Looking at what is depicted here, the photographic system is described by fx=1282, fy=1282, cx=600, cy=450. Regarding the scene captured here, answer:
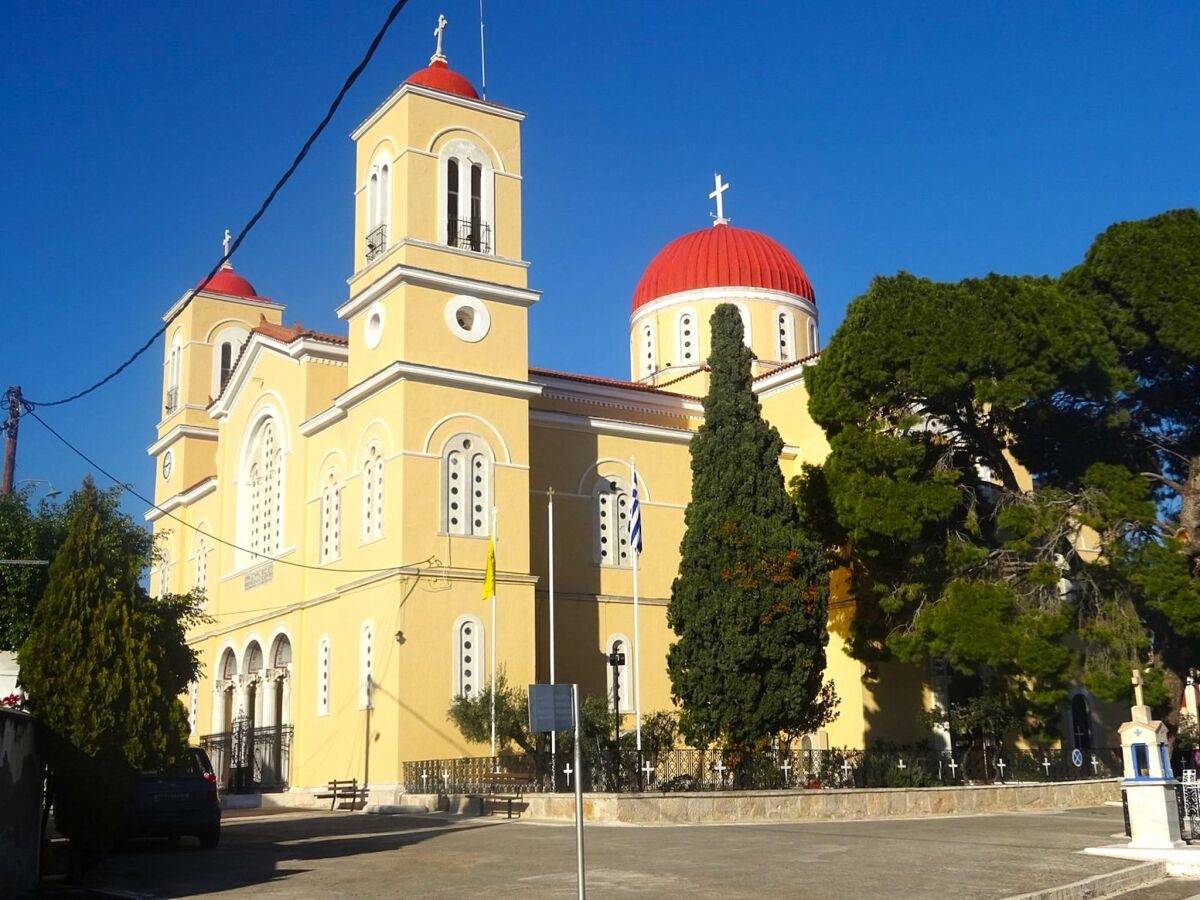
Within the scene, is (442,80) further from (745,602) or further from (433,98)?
(745,602)

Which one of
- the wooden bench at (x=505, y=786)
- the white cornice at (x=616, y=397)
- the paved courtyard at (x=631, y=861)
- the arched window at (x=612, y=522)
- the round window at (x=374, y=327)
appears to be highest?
the round window at (x=374, y=327)

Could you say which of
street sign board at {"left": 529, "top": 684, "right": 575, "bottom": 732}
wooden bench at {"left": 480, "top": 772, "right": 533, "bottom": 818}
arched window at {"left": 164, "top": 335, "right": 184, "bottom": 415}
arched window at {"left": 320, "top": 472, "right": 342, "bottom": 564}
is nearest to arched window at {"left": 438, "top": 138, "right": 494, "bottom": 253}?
arched window at {"left": 320, "top": 472, "right": 342, "bottom": 564}

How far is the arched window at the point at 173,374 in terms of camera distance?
1606 inches

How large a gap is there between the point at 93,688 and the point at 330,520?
17.8 metres

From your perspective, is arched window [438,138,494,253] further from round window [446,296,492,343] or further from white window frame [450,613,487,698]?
white window frame [450,613,487,698]

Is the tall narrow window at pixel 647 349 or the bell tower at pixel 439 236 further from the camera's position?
the tall narrow window at pixel 647 349

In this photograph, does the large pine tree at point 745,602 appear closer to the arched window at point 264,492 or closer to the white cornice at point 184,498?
the arched window at point 264,492

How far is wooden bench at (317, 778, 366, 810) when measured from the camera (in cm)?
2569

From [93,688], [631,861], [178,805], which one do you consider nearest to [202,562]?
[178,805]

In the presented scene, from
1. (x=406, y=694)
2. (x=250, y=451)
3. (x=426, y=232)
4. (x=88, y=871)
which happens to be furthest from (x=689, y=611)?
(x=250, y=451)

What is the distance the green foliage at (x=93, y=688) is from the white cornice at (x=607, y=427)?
59.0ft

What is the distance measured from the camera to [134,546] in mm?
19938

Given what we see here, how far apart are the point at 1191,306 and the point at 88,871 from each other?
72.9 ft

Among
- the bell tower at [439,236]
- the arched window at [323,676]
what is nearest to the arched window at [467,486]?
the bell tower at [439,236]
